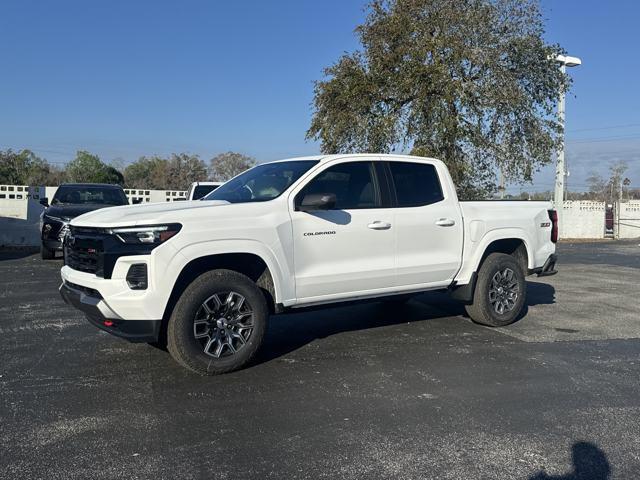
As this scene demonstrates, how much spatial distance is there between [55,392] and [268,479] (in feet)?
7.31

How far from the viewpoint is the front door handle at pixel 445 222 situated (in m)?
6.26

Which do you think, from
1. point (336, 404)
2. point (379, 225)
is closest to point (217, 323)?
point (336, 404)

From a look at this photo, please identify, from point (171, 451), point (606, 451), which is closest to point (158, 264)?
point (171, 451)

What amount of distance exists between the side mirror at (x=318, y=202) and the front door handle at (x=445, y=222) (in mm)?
1655

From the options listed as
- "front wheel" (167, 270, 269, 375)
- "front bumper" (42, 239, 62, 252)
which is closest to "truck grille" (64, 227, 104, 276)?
"front wheel" (167, 270, 269, 375)

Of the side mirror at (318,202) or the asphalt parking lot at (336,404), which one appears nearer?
the asphalt parking lot at (336,404)

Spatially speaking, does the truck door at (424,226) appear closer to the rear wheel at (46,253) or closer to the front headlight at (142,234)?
the front headlight at (142,234)

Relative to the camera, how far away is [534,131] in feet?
51.7

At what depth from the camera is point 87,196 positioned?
1288cm

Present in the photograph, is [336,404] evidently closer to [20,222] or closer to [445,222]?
[445,222]

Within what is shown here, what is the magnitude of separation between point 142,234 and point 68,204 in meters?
9.03

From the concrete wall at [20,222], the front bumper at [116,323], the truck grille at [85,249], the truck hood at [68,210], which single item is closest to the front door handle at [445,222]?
the front bumper at [116,323]

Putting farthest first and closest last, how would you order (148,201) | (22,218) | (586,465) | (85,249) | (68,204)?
(148,201) < (22,218) < (68,204) < (85,249) < (586,465)

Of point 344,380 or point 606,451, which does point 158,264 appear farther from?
point 606,451
